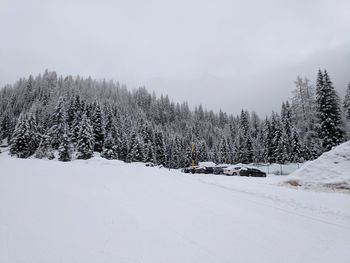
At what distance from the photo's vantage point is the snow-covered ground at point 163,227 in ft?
14.4

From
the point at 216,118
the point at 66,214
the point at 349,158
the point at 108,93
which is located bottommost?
the point at 66,214

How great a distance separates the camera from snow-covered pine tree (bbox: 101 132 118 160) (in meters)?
41.0

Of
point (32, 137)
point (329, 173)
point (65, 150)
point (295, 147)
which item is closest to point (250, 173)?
point (329, 173)

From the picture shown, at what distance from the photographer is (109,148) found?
42.0 metres

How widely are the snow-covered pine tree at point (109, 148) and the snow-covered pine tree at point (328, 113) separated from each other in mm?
36151

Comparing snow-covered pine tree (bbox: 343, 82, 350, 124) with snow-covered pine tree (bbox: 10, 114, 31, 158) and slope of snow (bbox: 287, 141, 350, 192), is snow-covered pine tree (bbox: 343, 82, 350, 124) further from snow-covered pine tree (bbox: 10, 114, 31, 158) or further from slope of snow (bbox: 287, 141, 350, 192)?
snow-covered pine tree (bbox: 10, 114, 31, 158)

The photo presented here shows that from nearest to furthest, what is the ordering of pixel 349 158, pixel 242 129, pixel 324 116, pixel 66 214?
pixel 66 214
pixel 349 158
pixel 324 116
pixel 242 129

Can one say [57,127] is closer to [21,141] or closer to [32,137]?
[32,137]

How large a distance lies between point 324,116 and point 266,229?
32.0 m

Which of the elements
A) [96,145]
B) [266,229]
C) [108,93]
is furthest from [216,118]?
[266,229]

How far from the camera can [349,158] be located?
13.0 metres

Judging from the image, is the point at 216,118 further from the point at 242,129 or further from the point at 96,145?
the point at 96,145

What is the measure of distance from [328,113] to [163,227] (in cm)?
3441

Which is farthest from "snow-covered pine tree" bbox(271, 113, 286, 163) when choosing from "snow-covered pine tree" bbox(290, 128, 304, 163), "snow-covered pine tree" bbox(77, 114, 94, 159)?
"snow-covered pine tree" bbox(77, 114, 94, 159)
